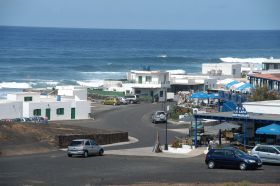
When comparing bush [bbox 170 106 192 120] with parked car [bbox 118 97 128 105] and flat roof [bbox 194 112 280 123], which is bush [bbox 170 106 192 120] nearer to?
parked car [bbox 118 97 128 105]

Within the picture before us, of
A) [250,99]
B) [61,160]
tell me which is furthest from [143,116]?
[61,160]

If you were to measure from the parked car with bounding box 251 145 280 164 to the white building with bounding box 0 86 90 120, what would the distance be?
25833 millimetres

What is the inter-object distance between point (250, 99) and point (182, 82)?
30.7 m

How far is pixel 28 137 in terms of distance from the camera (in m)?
41.5

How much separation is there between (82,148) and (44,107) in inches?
859

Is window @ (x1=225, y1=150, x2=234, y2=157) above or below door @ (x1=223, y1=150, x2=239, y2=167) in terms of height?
above

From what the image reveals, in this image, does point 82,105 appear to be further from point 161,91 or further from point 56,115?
A: point 161,91

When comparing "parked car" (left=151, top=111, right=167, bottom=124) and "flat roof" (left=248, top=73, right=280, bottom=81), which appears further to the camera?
"flat roof" (left=248, top=73, right=280, bottom=81)

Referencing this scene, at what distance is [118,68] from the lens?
14112cm

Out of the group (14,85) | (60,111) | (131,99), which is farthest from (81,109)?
(14,85)

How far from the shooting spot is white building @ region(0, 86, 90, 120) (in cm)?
5597

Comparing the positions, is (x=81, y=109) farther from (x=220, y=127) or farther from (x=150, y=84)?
(x=220, y=127)

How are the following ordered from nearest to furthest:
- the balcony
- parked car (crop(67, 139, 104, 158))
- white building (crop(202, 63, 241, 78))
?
parked car (crop(67, 139, 104, 158)) → the balcony → white building (crop(202, 63, 241, 78))

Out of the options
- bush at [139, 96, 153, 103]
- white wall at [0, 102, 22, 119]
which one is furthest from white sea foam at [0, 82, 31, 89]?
white wall at [0, 102, 22, 119]
